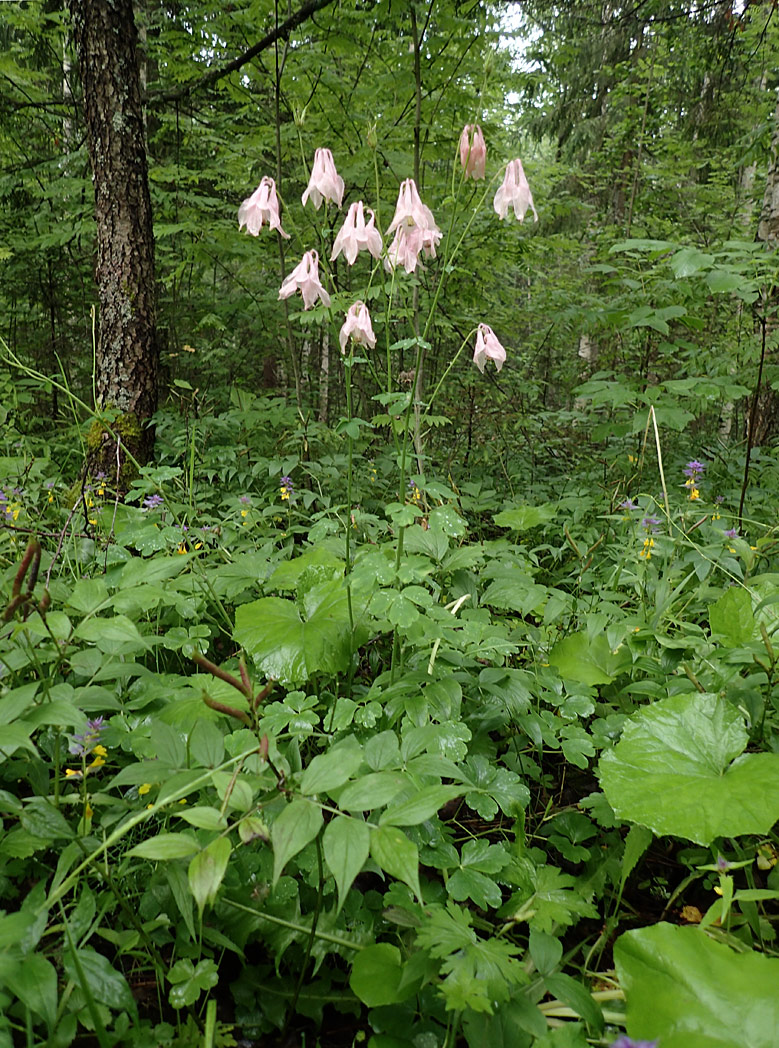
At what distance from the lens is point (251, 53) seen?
3.73m

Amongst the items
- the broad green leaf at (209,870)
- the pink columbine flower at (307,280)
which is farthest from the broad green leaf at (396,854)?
the pink columbine flower at (307,280)

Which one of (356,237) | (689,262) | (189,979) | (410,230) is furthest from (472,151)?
(189,979)

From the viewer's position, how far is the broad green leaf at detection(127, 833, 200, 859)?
707 mm

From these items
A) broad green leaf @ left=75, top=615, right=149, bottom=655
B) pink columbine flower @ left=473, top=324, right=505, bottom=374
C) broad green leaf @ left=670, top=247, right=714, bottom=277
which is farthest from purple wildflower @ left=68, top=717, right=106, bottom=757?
broad green leaf @ left=670, top=247, right=714, bottom=277

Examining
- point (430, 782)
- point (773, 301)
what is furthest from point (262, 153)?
point (430, 782)

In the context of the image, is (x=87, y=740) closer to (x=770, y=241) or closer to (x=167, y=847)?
(x=167, y=847)

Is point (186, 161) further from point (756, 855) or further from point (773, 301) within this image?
point (756, 855)

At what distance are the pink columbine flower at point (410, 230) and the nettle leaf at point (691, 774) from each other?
125 centimetres

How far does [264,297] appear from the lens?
16.3ft

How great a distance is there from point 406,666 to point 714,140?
9561 millimetres

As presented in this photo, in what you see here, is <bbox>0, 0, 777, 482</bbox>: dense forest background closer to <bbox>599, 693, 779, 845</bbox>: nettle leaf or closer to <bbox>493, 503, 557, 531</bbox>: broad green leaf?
<bbox>493, 503, 557, 531</bbox>: broad green leaf

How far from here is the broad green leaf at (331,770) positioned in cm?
76

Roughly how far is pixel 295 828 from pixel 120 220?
4.17 m

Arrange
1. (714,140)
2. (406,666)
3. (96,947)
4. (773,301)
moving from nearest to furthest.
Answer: (96,947) → (406,666) → (773,301) → (714,140)
